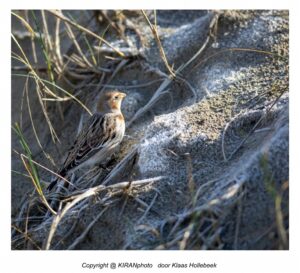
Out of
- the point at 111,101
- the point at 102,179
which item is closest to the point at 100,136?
the point at 111,101

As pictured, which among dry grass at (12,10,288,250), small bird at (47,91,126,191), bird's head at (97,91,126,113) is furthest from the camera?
bird's head at (97,91,126,113)

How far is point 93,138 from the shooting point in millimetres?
4719

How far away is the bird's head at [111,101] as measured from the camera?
15.4 ft

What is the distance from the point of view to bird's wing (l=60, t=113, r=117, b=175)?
460 centimetres

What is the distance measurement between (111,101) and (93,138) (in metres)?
0.35

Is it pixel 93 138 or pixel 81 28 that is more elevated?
pixel 81 28

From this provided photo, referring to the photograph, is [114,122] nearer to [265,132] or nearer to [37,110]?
[37,110]

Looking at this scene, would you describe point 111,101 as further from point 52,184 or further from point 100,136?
point 52,184

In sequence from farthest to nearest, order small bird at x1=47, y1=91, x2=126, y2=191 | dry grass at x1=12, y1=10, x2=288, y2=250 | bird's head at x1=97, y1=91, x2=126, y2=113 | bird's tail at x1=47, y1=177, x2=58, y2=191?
bird's head at x1=97, y1=91, x2=126, y2=113 → small bird at x1=47, y1=91, x2=126, y2=191 → bird's tail at x1=47, y1=177, x2=58, y2=191 → dry grass at x1=12, y1=10, x2=288, y2=250

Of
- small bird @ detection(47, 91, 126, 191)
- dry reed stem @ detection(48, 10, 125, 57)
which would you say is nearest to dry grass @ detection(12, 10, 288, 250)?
dry reed stem @ detection(48, 10, 125, 57)

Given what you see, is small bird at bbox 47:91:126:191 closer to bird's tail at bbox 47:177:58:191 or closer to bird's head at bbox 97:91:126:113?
bird's head at bbox 97:91:126:113

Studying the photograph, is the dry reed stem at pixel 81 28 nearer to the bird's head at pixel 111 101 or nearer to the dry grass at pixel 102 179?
the dry grass at pixel 102 179

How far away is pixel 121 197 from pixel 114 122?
3.90 ft

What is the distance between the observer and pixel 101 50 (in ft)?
17.3
